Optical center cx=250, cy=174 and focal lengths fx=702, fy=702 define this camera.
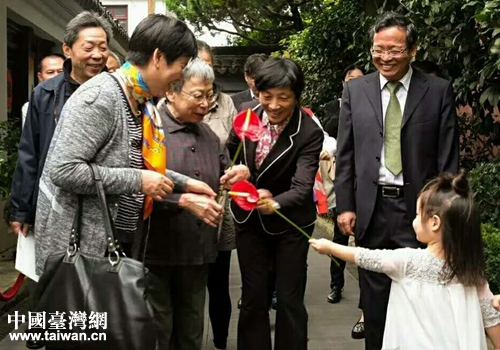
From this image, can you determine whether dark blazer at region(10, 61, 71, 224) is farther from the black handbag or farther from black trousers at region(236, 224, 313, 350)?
the black handbag

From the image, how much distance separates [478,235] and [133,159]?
1649 mm

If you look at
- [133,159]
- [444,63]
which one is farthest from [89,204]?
[444,63]

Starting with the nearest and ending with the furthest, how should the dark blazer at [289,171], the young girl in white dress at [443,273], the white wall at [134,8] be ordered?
1. the young girl in white dress at [443,273]
2. the dark blazer at [289,171]
3. the white wall at [134,8]

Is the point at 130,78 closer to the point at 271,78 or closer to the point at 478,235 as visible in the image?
the point at 271,78

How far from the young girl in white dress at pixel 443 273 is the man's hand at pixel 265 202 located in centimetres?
58

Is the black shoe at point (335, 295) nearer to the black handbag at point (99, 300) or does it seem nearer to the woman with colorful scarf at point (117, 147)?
the woman with colorful scarf at point (117, 147)

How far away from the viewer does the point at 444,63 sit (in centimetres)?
647

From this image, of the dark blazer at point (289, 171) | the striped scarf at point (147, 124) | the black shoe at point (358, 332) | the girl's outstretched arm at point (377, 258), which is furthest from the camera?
the black shoe at point (358, 332)

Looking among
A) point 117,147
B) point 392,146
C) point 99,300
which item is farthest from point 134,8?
point 99,300

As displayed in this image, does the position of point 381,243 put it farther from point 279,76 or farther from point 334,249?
point 279,76

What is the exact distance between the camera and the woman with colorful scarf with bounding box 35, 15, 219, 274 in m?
2.86

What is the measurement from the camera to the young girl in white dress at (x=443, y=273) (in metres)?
3.27

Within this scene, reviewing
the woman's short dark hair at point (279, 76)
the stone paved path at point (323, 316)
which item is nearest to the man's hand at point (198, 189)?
the woman's short dark hair at point (279, 76)

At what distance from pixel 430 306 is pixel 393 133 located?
1.25 meters
